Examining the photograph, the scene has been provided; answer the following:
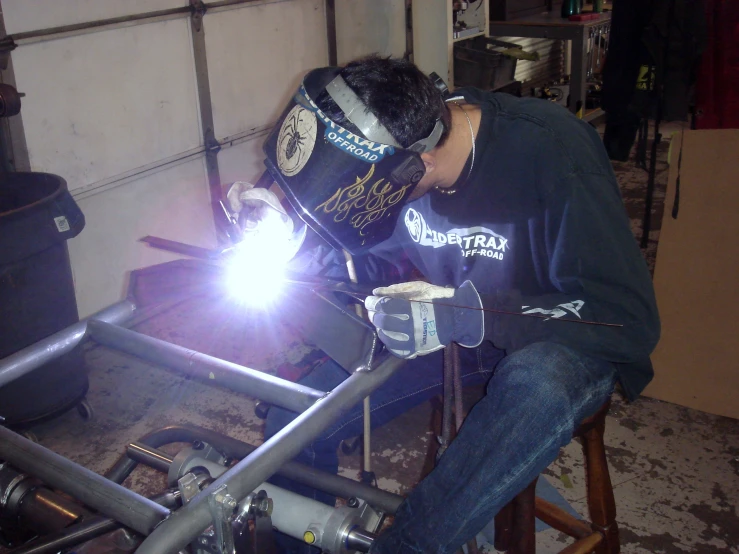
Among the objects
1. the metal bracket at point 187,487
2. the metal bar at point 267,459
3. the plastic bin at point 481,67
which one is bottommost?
the metal bracket at point 187,487

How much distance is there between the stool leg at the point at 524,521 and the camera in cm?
160

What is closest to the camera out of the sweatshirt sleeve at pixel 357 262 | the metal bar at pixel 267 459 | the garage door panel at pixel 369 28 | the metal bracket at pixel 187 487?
the metal bar at pixel 267 459

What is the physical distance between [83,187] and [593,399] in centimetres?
289

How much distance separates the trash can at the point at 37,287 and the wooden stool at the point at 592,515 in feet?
6.71

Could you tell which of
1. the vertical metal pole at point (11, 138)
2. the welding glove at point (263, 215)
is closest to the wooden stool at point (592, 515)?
the welding glove at point (263, 215)

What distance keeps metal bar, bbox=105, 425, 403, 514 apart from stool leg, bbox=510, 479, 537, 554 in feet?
0.96

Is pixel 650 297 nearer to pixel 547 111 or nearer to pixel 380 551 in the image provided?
pixel 547 111

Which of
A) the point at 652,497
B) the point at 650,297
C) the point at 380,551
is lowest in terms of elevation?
the point at 652,497

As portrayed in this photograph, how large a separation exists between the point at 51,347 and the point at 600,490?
4.58 feet

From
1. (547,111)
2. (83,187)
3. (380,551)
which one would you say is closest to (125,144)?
(83,187)

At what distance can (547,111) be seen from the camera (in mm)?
1629

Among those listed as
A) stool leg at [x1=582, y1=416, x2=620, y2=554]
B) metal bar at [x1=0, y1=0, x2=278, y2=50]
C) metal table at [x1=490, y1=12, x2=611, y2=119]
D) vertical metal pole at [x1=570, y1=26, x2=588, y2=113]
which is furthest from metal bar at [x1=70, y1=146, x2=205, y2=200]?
vertical metal pole at [x1=570, y1=26, x2=588, y2=113]

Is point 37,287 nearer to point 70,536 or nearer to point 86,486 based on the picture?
point 70,536

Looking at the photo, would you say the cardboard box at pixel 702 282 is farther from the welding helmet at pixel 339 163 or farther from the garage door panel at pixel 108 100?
the garage door panel at pixel 108 100
